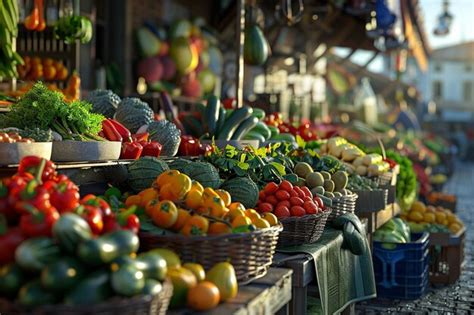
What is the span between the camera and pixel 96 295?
7.78 feet

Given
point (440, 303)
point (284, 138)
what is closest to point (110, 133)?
point (284, 138)

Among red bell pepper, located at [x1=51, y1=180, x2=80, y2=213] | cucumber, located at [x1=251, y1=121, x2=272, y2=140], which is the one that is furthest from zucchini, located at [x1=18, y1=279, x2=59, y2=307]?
cucumber, located at [x1=251, y1=121, x2=272, y2=140]

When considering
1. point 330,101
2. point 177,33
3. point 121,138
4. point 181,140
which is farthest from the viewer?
point 330,101

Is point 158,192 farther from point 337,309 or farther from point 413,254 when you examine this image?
point 413,254

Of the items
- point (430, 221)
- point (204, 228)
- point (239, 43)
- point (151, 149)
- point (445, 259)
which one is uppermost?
point (239, 43)

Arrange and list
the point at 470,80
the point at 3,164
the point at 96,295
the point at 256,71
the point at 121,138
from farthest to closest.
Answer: the point at 470,80
the point at 256,71
the point at 121,138
the point at 3,164
the point at 96,295

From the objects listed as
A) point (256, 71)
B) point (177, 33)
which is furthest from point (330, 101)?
point (177, 33)

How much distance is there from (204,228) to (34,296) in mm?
886

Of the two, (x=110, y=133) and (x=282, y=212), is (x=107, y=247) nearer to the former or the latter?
(x=282, y=212)

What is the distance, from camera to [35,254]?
2445 millimetres

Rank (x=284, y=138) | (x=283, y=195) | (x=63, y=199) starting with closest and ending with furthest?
(x=63, y=199)
(x=283, y=195)
(x=284, y=138)

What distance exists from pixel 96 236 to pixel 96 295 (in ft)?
0.95

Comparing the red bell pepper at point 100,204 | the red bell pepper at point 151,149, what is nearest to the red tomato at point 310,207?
the red bell pepper at point 151,149

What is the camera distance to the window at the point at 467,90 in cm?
5625
